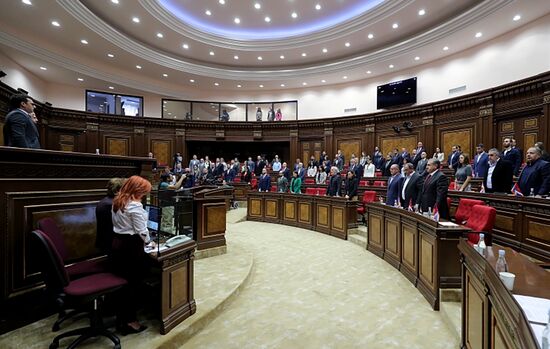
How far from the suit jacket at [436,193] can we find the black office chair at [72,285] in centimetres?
360

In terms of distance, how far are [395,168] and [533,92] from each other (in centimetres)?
538

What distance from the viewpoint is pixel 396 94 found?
10.6m

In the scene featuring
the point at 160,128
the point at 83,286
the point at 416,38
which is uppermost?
the point at 416,38

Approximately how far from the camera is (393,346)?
2.24m

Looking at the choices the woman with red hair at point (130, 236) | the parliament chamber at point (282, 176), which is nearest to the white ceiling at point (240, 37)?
the parliament chamber at point (282, 176)

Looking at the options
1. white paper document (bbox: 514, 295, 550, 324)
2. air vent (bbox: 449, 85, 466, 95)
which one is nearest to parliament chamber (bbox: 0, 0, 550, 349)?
white paper document (bbox: 514, 295, 550, 324)

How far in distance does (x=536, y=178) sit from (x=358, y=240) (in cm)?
287

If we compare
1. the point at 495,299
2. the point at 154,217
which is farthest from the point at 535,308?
the point at 154,217

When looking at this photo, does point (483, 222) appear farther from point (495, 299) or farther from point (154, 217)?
point (154, 217)

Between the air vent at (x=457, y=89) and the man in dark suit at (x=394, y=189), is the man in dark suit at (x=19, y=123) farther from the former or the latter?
the air vent at (x=457, y=89)

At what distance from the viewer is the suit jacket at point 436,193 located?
3533 millimetres

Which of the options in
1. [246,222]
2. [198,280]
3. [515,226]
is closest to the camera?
[198,280]

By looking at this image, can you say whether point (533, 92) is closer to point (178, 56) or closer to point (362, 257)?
point (362, 257)

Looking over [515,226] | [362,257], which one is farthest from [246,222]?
[515,226]
